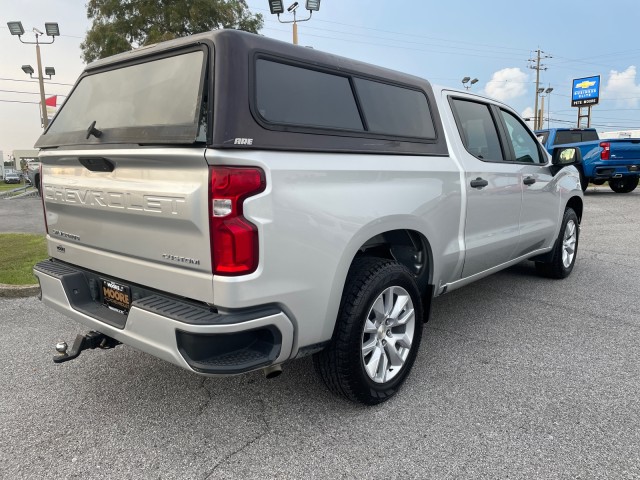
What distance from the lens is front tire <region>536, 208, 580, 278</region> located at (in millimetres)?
5348

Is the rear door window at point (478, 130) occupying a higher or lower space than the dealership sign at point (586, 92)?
lower

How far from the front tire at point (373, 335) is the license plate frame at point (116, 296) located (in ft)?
3.45

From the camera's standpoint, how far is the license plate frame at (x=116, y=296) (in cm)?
257

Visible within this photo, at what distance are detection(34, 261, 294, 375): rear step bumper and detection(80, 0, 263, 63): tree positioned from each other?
1920 cm

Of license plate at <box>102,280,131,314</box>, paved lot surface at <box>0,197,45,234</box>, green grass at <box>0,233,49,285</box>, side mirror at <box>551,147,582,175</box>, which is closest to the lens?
license plate at <box>102,280,131,314</box>

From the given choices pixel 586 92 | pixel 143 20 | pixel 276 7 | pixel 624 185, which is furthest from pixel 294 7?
pixel 586 92

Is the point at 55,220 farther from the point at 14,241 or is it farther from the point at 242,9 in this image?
the point at 242,9

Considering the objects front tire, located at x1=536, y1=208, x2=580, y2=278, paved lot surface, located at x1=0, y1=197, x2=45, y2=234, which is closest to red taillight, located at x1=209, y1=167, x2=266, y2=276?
front tire, located at x1=536, y1=208, x2=580, y2=278

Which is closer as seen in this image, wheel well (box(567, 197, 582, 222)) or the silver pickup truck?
the silver pickup truck

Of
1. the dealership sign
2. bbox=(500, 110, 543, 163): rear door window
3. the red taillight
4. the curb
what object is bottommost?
the curb

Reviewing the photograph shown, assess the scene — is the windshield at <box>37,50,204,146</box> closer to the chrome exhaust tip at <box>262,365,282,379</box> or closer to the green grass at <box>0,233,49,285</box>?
the chrome exhaust tip at <box>262,365,282,379</box>

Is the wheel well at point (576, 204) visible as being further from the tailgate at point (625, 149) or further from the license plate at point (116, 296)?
the tailgate at point (625, 149)

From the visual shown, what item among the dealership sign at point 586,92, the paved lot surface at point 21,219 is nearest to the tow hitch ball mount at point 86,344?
the paved lot surface at point 21,219

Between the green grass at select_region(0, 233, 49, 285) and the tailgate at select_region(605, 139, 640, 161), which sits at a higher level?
the tailgate at select_region(605, 139, 640, 161)
